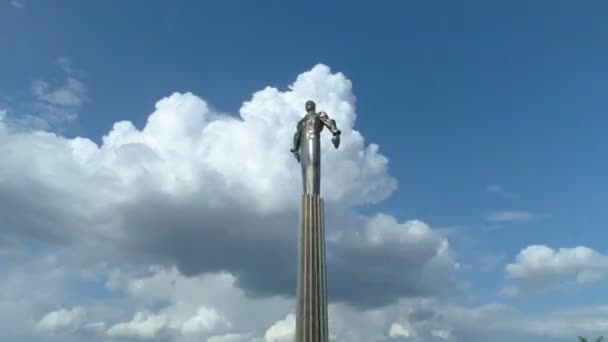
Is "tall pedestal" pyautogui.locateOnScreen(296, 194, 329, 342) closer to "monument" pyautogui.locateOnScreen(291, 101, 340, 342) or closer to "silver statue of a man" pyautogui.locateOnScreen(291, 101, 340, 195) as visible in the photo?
"monument" pyautogui.locateOnScreen(291, 101, 340, 342)

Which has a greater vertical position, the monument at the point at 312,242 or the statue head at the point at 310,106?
the statue head at the point at 310,106

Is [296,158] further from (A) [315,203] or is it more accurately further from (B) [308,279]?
(B) [308,279]

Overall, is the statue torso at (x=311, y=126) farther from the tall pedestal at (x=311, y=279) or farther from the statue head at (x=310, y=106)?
the tall pedestal at (x=311, y=279)

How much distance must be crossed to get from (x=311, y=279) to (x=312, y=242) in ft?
4.28

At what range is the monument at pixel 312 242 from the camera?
24.1 metres

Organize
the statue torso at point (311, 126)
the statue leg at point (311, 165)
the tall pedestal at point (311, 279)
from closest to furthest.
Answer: the tall pedestal at point (311, 279)
the statue leg at point (311, 165)
the statue torso at point (311, 126)

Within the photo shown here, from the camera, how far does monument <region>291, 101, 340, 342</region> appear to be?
79.0ft

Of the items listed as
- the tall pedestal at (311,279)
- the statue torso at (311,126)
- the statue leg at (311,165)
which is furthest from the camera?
the statue torso at (311,126)

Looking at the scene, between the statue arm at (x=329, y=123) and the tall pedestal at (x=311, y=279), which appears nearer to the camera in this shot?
the tall pedestal at (x=311, y=279)

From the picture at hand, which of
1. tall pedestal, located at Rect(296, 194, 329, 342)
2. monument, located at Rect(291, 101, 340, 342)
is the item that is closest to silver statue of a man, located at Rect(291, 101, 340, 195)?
monument, located at Rect(291, 101, 340, 342)

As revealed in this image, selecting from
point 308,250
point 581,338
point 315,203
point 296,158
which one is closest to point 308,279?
point 308,250

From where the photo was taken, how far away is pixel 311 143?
26625 mm

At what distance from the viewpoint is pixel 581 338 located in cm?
5162

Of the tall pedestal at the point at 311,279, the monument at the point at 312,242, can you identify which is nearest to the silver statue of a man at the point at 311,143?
the monument at the point at 312,242
